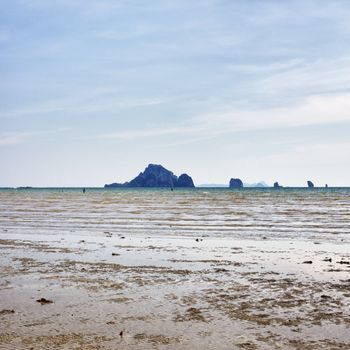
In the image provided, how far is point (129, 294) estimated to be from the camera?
11.1 meters

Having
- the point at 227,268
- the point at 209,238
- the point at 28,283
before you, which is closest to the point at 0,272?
the point at 28,283

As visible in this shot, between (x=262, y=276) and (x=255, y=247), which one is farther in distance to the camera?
(x=255, y=247)

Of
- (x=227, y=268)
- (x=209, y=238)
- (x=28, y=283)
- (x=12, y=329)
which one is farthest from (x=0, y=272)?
(x=209, y=238)

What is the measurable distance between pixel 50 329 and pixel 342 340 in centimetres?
529

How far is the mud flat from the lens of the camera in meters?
7.80

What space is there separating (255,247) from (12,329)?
529 inches

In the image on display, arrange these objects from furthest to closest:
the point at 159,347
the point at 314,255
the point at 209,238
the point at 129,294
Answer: the point at 209,238
the point at 314,255
the point at 129,294
the point at 159,347

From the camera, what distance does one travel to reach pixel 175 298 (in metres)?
10.6

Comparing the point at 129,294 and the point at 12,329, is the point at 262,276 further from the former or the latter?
the point at 12,329

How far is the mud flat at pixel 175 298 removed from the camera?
25.6 ft

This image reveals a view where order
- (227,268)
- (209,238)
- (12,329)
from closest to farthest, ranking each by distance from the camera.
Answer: (12,329), (227,268), (209,238)

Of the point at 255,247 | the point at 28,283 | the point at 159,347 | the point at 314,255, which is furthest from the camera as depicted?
the point at 255,247

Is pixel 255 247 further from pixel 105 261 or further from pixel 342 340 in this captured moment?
pixel 342 340

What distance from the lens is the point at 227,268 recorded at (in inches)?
575
